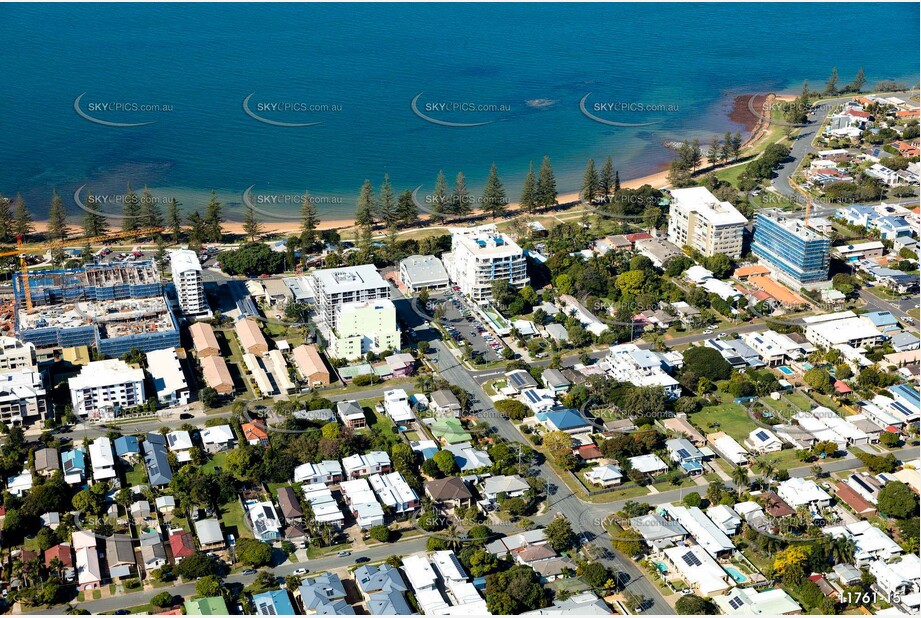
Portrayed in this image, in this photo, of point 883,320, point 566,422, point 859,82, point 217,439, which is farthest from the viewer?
point 859,82

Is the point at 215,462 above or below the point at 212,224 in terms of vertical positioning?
below

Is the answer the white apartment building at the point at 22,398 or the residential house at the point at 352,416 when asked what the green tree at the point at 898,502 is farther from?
the white apartment building at the point at 22,398

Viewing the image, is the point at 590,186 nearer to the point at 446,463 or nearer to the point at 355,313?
the point at 355,313

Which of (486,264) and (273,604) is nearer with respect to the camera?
(273,604)

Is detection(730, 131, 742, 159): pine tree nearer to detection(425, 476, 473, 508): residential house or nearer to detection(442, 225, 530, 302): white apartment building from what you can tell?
detection(442, 225, 530, 302): white apartment building

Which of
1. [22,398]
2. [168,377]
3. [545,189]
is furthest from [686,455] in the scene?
[545,189]

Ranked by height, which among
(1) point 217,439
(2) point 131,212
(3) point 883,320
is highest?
(2) point 131,212
